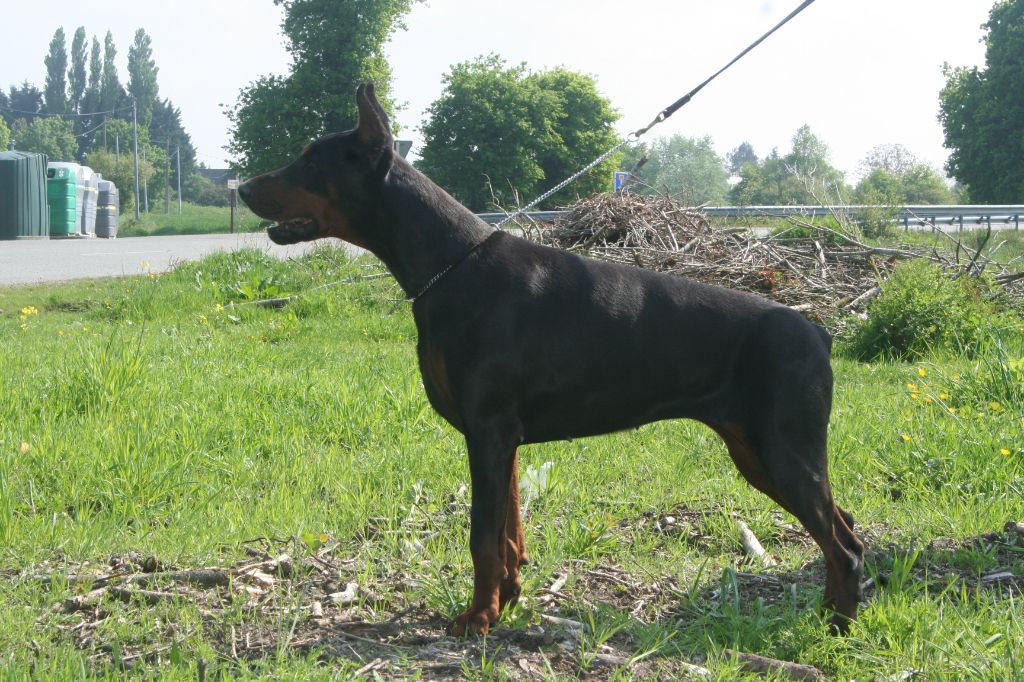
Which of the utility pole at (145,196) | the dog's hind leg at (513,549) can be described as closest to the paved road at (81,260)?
the dog's hind leg at (513,549)

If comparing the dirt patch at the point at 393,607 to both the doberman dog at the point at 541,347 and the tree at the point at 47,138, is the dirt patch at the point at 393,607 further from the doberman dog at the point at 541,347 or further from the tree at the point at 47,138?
the tree at the point at 47,138

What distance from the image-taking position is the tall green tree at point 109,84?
11356 cm

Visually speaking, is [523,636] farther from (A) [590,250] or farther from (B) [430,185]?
(A) [590,250]

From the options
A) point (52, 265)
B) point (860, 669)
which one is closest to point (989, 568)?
point (860, 669)

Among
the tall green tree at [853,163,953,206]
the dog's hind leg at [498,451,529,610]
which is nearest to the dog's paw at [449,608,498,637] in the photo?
the dog's hind leg at [498,451,529,610]

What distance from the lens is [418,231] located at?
3.30m

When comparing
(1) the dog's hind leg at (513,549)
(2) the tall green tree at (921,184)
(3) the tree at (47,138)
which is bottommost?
(1) the dog's hind leg at (513,549)

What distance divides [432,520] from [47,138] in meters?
→ 115

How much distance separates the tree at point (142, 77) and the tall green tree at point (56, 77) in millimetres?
8334

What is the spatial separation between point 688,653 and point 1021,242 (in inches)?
610

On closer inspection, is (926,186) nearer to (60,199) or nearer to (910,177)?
(910,177)

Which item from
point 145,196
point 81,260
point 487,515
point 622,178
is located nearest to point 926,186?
point 622,178

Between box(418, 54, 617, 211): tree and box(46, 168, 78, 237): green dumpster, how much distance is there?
19.5 m

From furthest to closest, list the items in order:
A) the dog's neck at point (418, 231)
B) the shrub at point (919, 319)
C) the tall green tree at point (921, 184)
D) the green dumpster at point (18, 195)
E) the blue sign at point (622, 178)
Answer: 1. the tall green tree at point (921, 184)
2. the green dumpster at point (18, 195)
3. the blue sign at point (622, 178)
4. the shrub at point (919, 319)
5. the dog's neck at point (418, 231)
